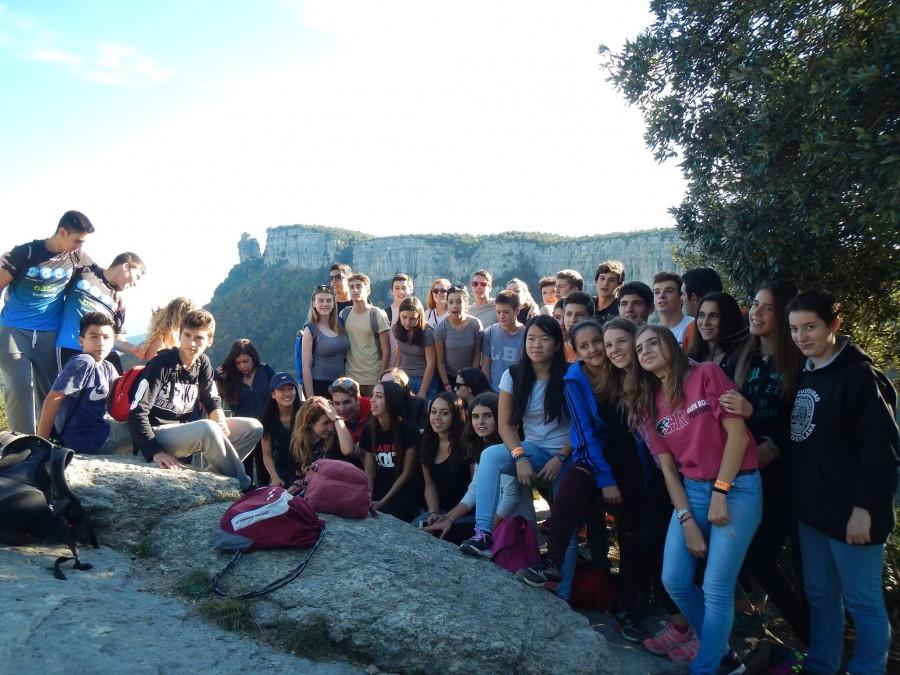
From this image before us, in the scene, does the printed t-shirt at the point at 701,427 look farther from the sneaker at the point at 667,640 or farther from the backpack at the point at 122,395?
the backpack at the point at 122,395

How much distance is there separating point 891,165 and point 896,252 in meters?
1.82

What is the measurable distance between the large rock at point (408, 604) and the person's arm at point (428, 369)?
2.73 m

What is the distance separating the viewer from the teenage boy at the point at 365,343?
7.57m

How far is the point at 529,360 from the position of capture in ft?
16.7

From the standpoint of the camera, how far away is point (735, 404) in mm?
3723

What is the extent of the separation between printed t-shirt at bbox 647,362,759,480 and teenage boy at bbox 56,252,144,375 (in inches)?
187

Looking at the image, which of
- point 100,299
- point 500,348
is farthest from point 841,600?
point 100,299

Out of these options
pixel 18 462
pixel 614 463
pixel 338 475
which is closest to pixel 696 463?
pixel 614 463

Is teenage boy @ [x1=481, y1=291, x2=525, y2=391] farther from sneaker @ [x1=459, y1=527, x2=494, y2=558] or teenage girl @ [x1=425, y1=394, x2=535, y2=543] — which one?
sneaker @ [x1=459, y1=527, x2=494, y2=558]

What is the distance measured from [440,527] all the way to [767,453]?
2588mm

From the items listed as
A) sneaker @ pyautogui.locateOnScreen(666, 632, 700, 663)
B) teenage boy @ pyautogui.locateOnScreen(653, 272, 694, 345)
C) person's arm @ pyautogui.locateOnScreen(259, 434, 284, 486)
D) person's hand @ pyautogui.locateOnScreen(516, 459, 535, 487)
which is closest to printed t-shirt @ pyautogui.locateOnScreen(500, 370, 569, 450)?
person's hand @ pyautogui.locateOnScreen(516, 459, 535, 487)

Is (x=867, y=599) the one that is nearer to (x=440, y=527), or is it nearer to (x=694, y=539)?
(x=694, y=539)

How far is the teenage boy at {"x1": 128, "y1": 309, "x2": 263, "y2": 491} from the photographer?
17.7ft

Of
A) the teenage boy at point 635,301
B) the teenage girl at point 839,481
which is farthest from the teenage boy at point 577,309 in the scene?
the teenage girl at point 839,481
